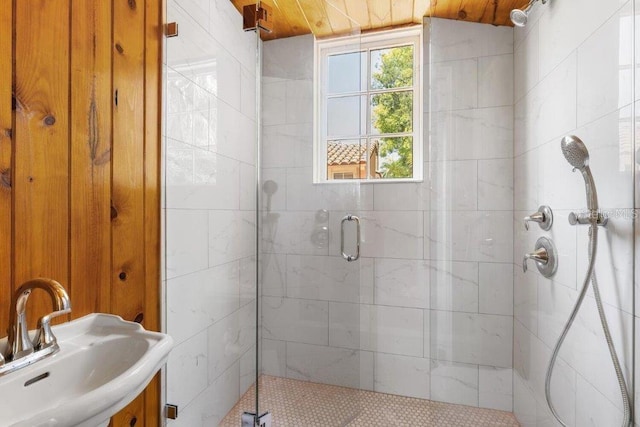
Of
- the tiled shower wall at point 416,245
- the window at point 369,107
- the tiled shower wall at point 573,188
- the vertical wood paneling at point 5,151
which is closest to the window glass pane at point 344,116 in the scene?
the window at point 369,107

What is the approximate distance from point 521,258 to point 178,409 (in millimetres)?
1788

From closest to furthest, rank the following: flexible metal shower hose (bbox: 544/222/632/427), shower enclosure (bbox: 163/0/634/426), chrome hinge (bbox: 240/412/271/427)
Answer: flexible metal shower hose (bbox: 544/222/632/427), shower enclosure (bbox: 163/0/634/426), chrome hinge (bbox: 240/412/271/427)

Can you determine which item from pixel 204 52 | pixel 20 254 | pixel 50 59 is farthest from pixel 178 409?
pixel 204 52

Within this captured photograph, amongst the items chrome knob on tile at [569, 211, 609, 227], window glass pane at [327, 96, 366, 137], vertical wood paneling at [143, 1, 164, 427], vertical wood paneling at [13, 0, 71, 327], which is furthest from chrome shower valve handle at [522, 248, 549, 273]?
vertical wood paneling at [13, 0, 71, 327]

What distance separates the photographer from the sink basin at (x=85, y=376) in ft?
2.12

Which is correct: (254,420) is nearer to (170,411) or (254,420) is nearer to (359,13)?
(170,411)

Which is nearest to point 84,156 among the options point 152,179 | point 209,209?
point 152,179

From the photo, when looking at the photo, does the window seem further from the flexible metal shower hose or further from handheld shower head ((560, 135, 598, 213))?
the flexible metal shower hose

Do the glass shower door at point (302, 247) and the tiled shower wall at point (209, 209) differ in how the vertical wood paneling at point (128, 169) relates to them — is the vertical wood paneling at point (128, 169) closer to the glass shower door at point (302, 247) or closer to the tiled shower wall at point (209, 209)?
the tiled shower wall at point (209, 209)

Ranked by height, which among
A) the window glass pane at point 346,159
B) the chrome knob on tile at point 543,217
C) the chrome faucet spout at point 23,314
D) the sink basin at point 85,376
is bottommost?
the sink basin at point 85,376

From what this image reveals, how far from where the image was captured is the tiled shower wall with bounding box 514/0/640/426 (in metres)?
1.05

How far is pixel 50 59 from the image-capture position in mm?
980

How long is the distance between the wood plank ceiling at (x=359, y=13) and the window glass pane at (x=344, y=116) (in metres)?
0.39

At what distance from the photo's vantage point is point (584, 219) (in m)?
1.18
